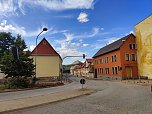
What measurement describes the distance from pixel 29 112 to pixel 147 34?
1561 inches

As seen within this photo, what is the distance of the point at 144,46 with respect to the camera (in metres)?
48.8

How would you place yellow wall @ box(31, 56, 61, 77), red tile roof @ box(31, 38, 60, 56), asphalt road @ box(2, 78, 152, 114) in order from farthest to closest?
red tile roof @ box(31, 38, 60, 56)
yellow wall @ box(31, 56, 61, 77)
asphalt road @ box(2, 78, 152, 114)

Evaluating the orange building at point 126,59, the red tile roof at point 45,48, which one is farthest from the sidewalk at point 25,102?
the red tile roof at point 45,48

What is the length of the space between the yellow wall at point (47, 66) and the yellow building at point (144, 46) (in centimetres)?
2012

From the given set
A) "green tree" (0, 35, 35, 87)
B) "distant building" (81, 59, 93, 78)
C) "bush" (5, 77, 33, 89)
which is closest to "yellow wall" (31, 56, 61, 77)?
"green tree" (0, 35, 35, 87)

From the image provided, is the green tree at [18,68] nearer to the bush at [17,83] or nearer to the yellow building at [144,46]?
the bush at [17,83]

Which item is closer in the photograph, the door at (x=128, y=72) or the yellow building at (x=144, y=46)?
the yellow building at (x=144, y=46)

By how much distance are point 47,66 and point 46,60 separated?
156 cm

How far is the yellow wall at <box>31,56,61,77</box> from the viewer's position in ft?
187

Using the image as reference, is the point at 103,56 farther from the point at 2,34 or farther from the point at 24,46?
the point at 24,46

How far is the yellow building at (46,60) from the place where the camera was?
57094 millimetres

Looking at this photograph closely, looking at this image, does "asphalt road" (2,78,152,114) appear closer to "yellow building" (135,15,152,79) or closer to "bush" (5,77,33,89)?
"bush" (5,77,33,89)

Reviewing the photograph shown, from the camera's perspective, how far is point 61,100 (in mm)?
16266

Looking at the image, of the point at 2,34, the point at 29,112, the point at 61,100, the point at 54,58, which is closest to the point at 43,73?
the point at 54,58
